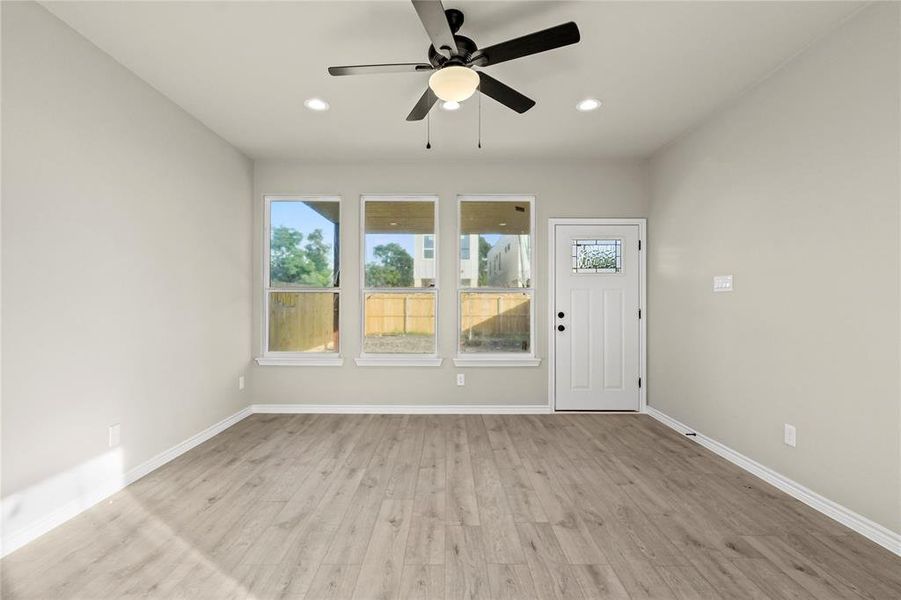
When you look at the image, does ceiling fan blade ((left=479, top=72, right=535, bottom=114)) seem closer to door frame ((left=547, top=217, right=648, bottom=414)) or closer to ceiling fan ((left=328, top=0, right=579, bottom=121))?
ceiling fan ((left=328, top=0, right=579, bottom=121))

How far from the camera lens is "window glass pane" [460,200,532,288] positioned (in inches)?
170

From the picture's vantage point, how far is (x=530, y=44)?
1869mm

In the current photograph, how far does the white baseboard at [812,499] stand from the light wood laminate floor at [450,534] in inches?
2.5

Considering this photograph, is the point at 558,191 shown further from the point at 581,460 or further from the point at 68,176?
the point at 68,176

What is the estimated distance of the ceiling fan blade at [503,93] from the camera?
222 centimetres

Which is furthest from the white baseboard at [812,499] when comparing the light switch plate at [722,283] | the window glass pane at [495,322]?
the window glass pane at [495,322]

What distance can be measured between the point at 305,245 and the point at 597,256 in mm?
3184

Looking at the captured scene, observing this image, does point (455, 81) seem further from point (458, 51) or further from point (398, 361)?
point (398, 361)

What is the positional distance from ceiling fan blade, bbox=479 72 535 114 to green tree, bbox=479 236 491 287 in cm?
198

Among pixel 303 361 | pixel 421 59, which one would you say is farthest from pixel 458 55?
pixel 303 361

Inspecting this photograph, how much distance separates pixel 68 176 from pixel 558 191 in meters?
3.93

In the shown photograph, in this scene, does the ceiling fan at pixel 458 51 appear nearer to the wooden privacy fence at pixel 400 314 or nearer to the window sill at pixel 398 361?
the wooden privacy fence at pixel 400 314

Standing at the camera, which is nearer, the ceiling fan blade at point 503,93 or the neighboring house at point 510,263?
the ceiling fan blade at point 503,93

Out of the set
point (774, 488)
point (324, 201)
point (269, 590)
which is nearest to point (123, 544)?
point (269, 590)
